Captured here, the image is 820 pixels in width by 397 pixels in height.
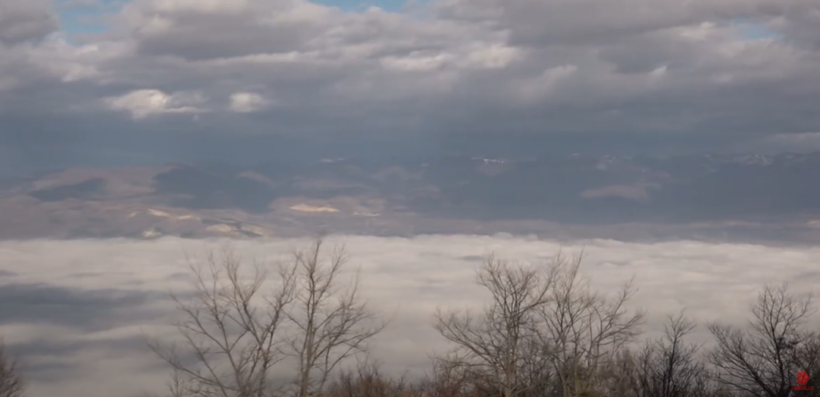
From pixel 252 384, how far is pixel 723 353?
86.4ft

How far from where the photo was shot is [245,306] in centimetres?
2891

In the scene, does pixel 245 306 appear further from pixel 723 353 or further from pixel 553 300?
pixel 723 353

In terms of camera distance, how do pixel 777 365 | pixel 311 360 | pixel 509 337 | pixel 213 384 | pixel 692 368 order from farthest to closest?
pixel 692 368
pixel 777 365
pixel 509 337
pixel 311 360
pixel 213 384

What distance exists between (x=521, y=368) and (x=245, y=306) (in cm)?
1448

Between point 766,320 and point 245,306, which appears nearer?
point 245,306

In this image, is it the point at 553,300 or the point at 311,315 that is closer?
the point at 311,315

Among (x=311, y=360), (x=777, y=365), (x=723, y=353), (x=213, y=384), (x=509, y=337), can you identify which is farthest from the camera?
(x=723, y=353)

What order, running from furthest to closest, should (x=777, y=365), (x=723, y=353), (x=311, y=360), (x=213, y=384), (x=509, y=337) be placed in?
1. (x=723, y=353)
2. (x=777, y=365)
3. (x=509, y=337)
4. (x=311, y=360)
5. (x=213, y=384)

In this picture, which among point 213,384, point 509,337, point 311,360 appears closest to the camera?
point 213,384

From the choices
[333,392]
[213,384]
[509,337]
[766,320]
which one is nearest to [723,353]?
[766,320]

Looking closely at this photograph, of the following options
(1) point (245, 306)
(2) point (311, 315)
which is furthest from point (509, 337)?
(1) point (245, 306)

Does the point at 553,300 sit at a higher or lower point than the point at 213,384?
higher

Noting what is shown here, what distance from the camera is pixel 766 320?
1783 inches

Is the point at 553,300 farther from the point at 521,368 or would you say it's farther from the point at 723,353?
the point at 723,353
